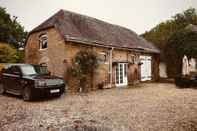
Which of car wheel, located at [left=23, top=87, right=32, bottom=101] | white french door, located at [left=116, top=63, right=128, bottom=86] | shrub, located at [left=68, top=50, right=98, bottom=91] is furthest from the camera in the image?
white french door, located at [left=116, top=63, right=128, bottom=86]

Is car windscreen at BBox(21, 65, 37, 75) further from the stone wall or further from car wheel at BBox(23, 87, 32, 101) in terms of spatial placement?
the stone wall

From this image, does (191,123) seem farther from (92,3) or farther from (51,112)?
(92,3)

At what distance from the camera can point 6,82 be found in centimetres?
1238

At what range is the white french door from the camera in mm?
18498

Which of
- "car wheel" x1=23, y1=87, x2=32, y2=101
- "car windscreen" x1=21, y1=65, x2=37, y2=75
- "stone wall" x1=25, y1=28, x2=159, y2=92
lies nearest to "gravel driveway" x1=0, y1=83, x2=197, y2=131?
"car wheel" x1=23, y1=87, x2=32, y2=101

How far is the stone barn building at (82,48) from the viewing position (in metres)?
15.1

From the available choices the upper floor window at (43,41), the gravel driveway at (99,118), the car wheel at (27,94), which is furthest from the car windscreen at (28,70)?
the upper floor window at (43,41)

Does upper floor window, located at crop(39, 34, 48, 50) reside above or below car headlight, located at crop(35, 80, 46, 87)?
above

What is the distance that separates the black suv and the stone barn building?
306 cm

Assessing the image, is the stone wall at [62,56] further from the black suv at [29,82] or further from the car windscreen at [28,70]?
the car windscreen at [28,70]

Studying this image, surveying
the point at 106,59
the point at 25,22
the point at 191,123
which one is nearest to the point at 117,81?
the point at 106,59

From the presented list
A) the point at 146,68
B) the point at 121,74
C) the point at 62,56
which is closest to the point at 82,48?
the point at 62,56

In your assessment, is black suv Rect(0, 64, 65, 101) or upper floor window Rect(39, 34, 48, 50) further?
upper floor window Rect(39, 34, 48, 50)

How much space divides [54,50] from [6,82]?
4.46 meters
